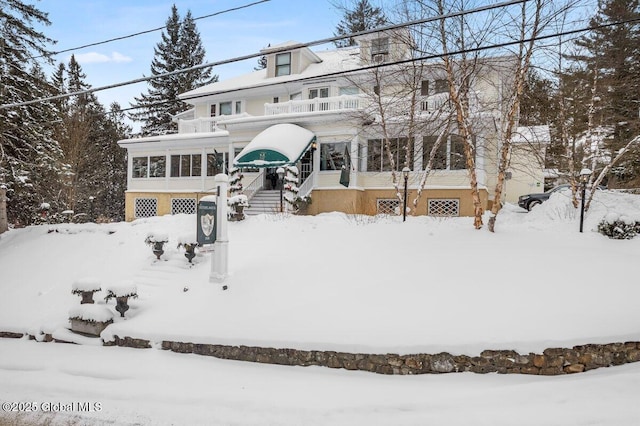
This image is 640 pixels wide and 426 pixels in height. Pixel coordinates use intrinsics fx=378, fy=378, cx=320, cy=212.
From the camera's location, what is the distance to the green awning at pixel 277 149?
15.4 metres

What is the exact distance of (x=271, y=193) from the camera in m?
18.1

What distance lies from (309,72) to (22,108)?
13.6 metres

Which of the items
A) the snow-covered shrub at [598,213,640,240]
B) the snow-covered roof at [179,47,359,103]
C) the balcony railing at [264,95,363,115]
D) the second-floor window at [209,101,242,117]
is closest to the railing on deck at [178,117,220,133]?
the snow-covered roof at [179,47,359,103]

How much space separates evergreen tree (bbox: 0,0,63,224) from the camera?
14016 millimetres

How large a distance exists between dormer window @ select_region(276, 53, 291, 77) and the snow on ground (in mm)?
14947

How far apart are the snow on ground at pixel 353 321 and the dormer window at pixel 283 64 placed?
14.9m

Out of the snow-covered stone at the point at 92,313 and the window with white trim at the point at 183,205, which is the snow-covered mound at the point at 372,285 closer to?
the snow-covered stone at the point at 92,313

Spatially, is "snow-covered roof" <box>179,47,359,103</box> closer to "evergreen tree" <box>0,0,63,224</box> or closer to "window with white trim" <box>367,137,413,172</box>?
"window with white trim" <box>367,137,413,172</box>

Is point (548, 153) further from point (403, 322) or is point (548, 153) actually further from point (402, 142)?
point (403, 322)

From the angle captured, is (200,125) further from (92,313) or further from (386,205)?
(92,313)

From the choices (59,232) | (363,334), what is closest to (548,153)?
(363,334)

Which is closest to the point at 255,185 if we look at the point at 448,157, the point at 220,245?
the point at 448,157

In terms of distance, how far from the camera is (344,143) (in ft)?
57.9

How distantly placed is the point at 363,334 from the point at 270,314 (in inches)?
74.1
